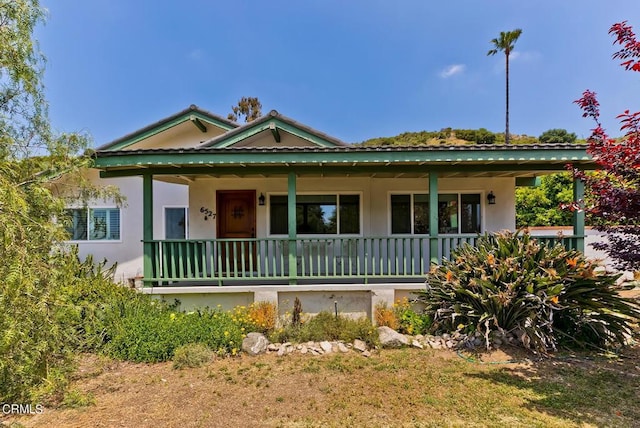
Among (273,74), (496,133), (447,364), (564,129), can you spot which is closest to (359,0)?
(447,364)

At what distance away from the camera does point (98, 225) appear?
10844 millimetres

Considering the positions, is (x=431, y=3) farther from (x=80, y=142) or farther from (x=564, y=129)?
(x=564, y=129)

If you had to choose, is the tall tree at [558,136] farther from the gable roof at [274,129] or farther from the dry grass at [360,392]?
the dry grass at [360,392]

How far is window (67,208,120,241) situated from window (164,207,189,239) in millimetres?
1562

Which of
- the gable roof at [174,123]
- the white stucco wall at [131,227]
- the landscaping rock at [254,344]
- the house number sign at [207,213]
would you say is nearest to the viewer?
the landscaping rock at [254,344]

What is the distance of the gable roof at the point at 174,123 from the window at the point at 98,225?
2.17 m

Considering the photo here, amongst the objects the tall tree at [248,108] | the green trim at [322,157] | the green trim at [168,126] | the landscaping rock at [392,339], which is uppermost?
the tall tree at [248,108]

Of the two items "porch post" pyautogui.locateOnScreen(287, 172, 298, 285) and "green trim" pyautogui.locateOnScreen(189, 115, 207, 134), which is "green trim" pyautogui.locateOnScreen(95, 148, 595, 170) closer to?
"porch post" pyautogui.locateOnScreen(287, 172, 298, 285)

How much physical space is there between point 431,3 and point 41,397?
576 inches

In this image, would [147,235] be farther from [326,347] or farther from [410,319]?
[410,319]

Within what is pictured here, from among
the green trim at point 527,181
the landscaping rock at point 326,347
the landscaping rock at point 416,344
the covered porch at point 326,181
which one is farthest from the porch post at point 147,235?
the green trim at point 527,181

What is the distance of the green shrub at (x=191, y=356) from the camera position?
513 centimetres

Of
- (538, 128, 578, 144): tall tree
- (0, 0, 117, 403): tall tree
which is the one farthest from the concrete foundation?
(538, 128, 578, 144): tall tree

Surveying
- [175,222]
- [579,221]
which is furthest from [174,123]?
[579,221]
